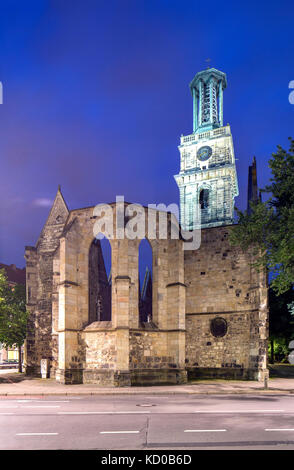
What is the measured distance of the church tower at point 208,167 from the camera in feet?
208

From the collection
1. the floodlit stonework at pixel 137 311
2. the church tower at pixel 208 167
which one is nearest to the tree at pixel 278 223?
the floodlit stonework at pixel 137 311

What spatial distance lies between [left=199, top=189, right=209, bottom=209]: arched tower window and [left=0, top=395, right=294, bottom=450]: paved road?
50658 mm

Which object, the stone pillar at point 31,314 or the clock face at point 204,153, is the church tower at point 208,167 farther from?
the stone pillar at point 31,314

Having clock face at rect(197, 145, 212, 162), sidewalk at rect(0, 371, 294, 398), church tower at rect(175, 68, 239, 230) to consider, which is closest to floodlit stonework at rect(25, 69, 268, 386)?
sidewalk at rect(0, 371, 294, 398)

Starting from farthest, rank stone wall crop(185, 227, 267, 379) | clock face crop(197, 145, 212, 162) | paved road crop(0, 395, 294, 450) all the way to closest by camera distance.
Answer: clock face crop(197, 145, 212, 162), stone wall crop(185, 227, 267, 379), paved road crop(0, 395, 294, 450)

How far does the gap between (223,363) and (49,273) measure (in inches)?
492

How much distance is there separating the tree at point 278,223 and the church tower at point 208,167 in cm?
4138

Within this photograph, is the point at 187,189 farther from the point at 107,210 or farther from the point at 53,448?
the point at 53,448

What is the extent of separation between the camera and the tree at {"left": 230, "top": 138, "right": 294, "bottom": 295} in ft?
58.7

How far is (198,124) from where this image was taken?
70062 millimetres

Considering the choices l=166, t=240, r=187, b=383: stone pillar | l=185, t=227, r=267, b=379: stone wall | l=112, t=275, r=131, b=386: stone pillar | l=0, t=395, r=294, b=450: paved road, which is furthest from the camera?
l=185, t=227, r=267, b=379: stone wall

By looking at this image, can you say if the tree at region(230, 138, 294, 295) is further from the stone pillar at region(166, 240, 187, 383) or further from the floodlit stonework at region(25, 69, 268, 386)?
the stone pillar at region(166, 240, 187, 383)

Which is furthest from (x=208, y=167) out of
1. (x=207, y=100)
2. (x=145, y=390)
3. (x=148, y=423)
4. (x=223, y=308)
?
(x=148, y=423)

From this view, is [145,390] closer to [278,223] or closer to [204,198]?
[278,223]
